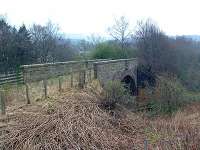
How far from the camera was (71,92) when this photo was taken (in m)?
13.9

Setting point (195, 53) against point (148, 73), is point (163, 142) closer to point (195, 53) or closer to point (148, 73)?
point (148, 73)

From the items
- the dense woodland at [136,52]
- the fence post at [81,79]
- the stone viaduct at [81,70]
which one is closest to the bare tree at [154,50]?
the dense woodland at [136,52]

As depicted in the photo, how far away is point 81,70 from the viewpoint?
15984 millimetres

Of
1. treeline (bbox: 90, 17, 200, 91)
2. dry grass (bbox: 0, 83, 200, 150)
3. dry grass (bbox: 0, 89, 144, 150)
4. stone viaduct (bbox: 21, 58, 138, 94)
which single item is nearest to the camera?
dry grass (bbox: 0, 83, 200, 150)

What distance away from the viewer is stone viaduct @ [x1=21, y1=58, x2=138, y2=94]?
12.4 meters

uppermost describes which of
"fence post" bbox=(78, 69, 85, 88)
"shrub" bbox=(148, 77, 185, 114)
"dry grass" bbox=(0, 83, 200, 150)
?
"fence post" bbox=(78, 69, 85, 88)

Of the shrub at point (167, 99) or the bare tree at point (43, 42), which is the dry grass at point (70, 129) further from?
the bare tree at point (43, 42)

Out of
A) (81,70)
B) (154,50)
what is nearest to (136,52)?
(154,50)

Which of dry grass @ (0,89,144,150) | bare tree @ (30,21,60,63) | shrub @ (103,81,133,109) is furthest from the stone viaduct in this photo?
bare tree @ (30,21,60,63)

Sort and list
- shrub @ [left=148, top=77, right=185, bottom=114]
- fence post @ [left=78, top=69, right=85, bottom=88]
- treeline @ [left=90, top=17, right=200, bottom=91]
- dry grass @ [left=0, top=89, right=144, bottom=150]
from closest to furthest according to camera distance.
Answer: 1. dry grass @ [left=0, top=89, right=144, bottom=150]
2. fence post @ [left=78, top=69, right=85, bottom=88]
3. shrub @ [left=148, top=77, right=185, bottom=114]
4. treeline @ [left=90, top=17, right=200, bottom=91]

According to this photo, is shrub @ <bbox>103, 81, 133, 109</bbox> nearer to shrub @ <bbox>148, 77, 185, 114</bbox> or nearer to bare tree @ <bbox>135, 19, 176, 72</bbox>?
shrub @ <bbox>148, 77, 185, 114</bbox>

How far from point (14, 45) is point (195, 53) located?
22.1 metres

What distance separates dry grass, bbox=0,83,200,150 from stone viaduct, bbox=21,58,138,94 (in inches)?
37.5

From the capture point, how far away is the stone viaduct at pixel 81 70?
40.6ft
